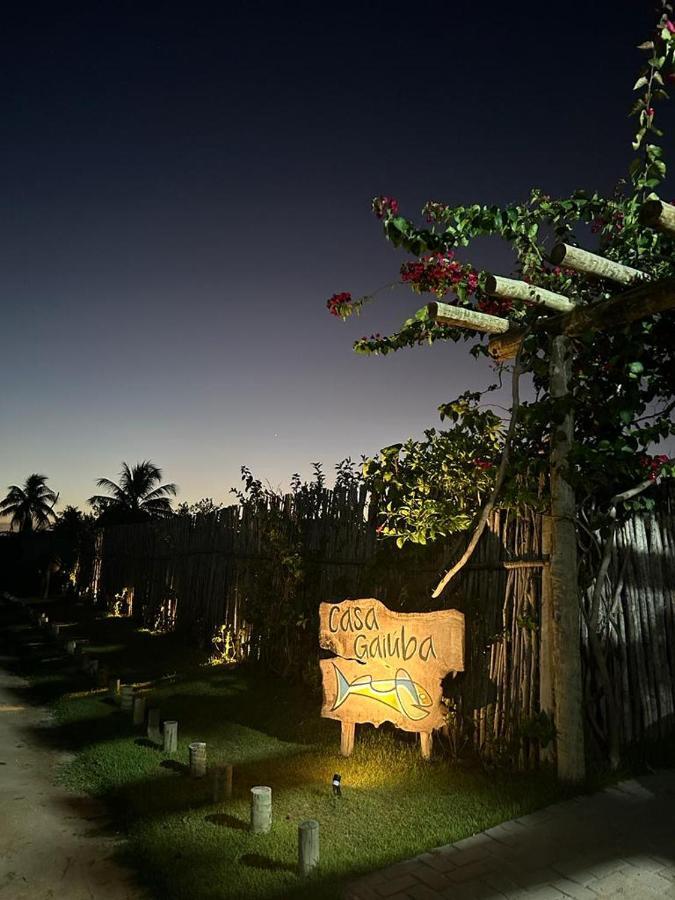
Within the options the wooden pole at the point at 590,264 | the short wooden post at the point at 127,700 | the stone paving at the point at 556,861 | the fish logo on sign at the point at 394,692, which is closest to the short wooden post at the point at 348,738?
the fish logo on sign at the point at 394,692

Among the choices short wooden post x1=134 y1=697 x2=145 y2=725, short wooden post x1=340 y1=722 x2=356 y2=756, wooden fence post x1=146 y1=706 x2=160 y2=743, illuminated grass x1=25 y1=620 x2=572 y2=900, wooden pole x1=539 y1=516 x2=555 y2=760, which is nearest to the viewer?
illuminated grass x1=25 y1=620 x2=572 y2=900

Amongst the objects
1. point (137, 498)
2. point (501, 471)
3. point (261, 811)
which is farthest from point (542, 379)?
point (137, 498)

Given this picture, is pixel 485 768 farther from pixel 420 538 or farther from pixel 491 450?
pixel 491 450

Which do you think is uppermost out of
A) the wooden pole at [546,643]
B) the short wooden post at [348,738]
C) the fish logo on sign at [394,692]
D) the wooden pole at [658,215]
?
the wooden pole at [658,215]

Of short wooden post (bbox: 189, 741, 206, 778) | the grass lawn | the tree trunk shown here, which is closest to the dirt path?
the grass lawn

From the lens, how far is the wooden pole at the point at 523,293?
15.1 feet

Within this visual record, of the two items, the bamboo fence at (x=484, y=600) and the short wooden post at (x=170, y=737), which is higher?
the bamboo fence at (x=484, y=600)

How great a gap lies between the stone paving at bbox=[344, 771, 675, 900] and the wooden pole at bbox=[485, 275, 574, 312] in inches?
140

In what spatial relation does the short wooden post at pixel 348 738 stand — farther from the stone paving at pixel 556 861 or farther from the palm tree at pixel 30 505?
the palm tree at pixel 30 505

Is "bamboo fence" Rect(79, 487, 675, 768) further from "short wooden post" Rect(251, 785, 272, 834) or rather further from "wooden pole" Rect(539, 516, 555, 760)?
"short wooden post" Rect(251, 785, 272, 834)

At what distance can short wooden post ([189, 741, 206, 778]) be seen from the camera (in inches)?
205

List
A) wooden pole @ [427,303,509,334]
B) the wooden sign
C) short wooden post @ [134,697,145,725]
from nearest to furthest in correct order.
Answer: wooden pole @ [427,303,509,334]
the wooden sign
short wooden post @ [134,697,145,725]

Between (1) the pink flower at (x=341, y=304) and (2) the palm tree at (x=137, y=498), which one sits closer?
(1) the pink flower at (x=341, y=304)

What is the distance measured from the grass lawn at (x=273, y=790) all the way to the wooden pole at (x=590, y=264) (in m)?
3.60
